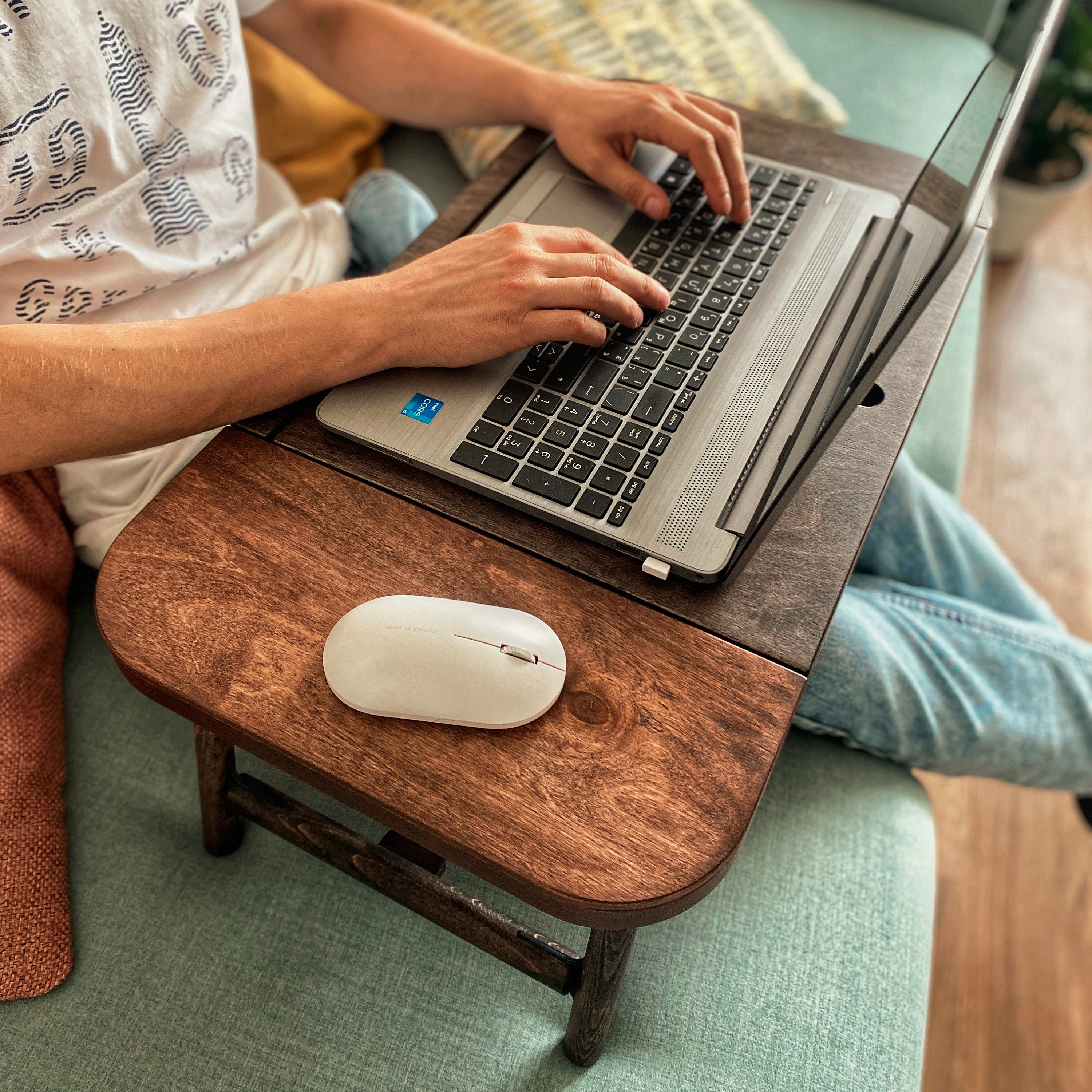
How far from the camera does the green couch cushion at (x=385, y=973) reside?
2.23 ft

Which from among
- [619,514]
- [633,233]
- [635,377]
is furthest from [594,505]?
[633,233]

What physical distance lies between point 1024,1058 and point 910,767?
0.61m

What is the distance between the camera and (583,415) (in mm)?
642

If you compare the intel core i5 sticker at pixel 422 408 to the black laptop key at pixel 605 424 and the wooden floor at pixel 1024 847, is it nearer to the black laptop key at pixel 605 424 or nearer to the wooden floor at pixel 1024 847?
the black laptop key at pixel 605 424

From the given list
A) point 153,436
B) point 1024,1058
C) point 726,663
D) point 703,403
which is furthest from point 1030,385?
point 153,436

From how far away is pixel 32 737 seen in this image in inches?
29.7

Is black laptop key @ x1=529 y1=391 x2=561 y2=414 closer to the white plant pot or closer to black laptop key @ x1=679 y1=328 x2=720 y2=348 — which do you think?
black laptop key @ x1=679 y1=328 x2=720 y2=348

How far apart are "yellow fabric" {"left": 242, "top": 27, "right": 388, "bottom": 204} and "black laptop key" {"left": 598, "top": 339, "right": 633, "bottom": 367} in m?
0.77

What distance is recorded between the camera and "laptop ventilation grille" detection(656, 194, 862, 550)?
0.59 m

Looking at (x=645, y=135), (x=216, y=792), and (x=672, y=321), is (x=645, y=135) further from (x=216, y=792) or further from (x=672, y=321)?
(x=216, y=792)

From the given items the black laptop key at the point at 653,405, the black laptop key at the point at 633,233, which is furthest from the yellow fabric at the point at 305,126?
the black laptop key at the point at 653,405

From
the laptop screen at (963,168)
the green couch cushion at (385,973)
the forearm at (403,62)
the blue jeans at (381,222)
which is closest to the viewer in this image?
the laptop screen at (963,168)

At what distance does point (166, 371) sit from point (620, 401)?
1.04 feet

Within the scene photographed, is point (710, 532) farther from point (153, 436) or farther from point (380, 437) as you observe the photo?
point (153, 436)
